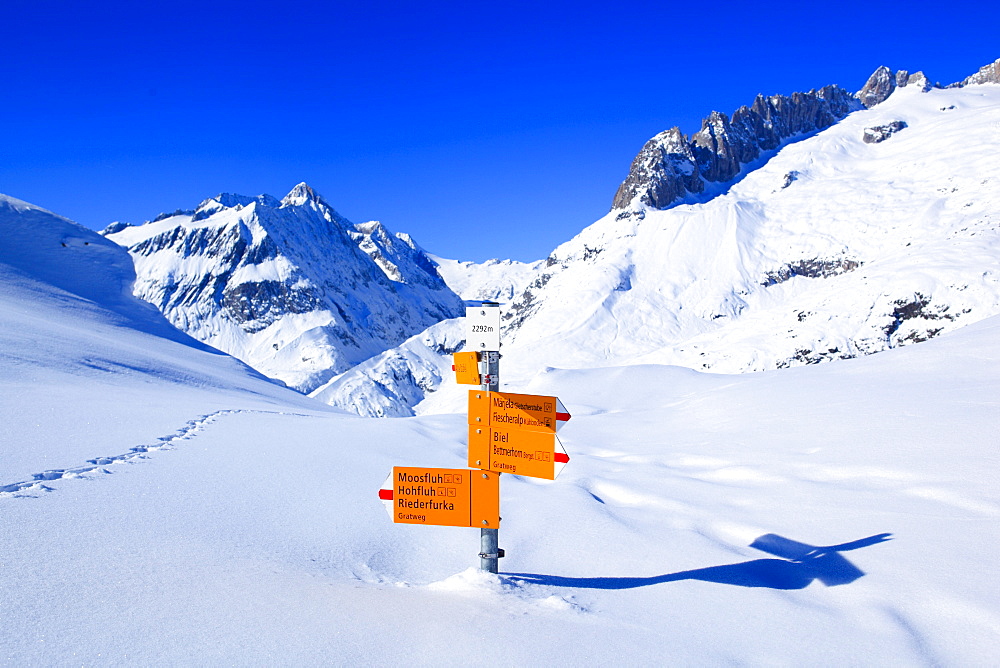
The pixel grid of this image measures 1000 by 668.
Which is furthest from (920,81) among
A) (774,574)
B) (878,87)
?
(774,574)

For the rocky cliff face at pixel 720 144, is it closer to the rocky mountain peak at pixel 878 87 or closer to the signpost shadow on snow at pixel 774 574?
the rocky mountain peak at pixel 878 87

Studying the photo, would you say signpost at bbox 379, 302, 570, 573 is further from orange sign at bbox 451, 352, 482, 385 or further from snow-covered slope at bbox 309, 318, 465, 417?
snow-covered slope at bbox 309, 318, 465, 417

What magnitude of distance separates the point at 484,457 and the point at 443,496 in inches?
18.3

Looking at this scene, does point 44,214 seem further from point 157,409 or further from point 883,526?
point 883,526

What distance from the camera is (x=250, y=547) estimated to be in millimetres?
4883

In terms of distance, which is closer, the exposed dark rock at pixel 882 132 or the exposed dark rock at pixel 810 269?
the exposed dark rock at pixel 810 269

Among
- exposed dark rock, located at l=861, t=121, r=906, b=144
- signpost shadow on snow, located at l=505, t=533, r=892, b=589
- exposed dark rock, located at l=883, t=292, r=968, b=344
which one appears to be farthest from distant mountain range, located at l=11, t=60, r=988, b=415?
signpost shadow on snow, located at l=505, t=533, r=892, b=589

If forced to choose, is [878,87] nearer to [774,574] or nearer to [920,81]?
[920,81]

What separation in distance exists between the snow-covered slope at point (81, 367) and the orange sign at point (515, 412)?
412cm

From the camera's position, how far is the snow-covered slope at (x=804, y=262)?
182 feet

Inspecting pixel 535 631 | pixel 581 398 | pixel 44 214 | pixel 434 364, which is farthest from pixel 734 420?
pixel 434 364

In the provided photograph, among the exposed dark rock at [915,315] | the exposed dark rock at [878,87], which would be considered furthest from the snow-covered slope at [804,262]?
the exposed dark rock at [878,87]

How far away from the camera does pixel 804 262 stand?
94.4 meters

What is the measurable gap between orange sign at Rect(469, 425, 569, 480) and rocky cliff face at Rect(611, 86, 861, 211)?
416 ft
